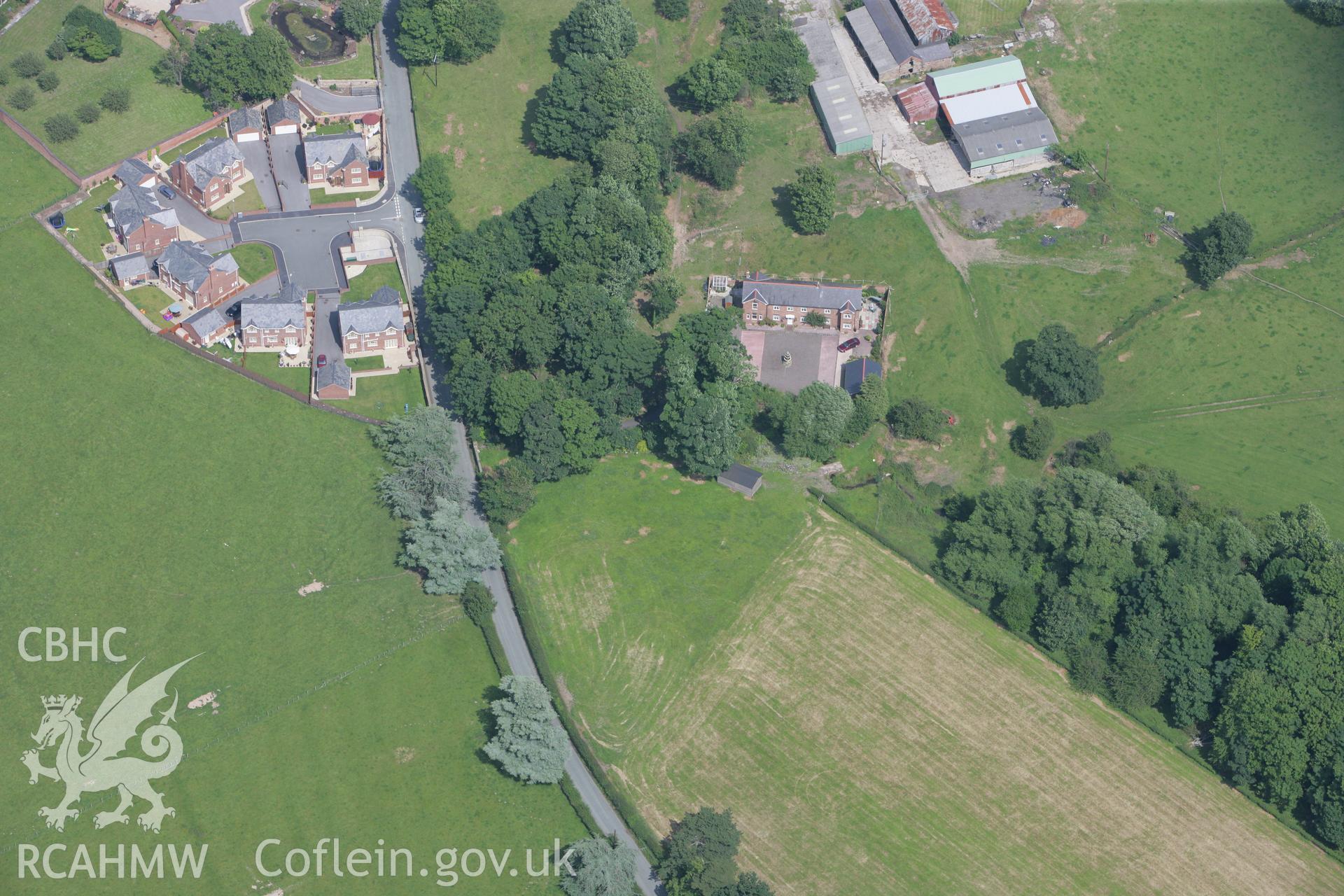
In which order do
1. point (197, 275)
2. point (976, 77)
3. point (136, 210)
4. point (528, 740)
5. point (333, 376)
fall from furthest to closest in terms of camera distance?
point (976, 77)
point (136, 210)
point (197, 275)
point (333, 376)
point (528, 740)

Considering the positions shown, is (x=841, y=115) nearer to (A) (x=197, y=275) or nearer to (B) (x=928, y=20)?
(B) (x=928, y=20)

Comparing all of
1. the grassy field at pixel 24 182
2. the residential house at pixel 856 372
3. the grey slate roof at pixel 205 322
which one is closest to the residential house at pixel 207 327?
the grey slate roof at pixel 205 322

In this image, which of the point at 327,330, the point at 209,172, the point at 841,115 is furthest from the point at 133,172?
the point at 841,115

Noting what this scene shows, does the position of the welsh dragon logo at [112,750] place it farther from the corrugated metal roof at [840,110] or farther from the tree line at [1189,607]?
the corrugated metal roof at [840,110]

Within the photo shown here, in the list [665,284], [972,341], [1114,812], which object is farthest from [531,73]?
[1114,812]

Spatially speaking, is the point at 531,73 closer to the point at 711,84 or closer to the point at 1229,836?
the point at 711,84
